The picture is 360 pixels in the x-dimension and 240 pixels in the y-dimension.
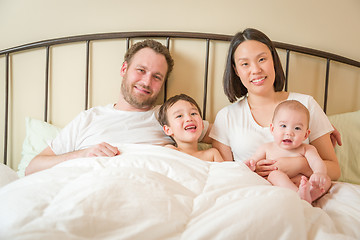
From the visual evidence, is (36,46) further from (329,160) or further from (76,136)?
(329,160)

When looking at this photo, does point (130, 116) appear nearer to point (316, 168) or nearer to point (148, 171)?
point (148, 171)

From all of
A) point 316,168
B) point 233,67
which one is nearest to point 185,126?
point 233,67

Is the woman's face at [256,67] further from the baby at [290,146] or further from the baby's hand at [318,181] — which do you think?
the baby's hand at [318,181]

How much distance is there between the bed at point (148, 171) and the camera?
634mm

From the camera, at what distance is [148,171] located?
853 millimetres

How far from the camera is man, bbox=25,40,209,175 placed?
4.60 ft

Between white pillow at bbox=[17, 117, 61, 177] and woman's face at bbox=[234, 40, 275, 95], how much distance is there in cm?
113

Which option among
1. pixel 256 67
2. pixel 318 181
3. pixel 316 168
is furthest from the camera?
pixel 256 67

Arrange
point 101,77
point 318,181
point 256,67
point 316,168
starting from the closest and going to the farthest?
point 318,181 < point 316,168 < point 256,67 < point 101,77

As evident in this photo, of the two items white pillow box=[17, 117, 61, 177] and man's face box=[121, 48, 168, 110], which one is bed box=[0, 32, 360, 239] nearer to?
white pillow box=[17, 117, 61, 177]

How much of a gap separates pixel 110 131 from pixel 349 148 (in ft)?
4.31

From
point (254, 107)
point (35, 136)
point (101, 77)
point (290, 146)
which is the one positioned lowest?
point (35, 136)

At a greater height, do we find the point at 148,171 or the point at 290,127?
the point at 290,127

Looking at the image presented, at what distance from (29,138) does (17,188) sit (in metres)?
0.96
